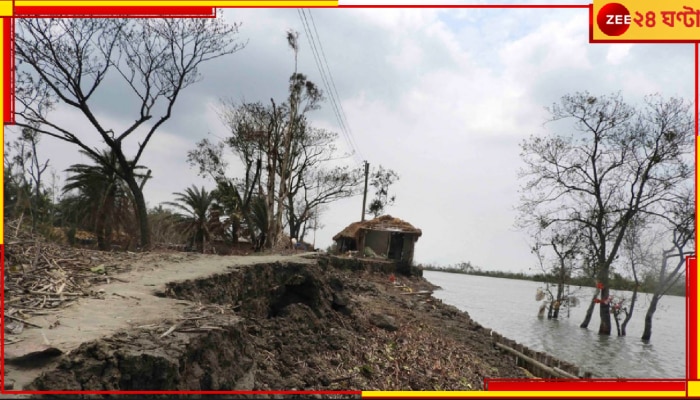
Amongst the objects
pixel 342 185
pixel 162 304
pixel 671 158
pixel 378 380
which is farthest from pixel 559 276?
pixel 162 304

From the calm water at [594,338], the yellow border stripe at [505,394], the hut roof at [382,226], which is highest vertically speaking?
the hut roof at [382,226]

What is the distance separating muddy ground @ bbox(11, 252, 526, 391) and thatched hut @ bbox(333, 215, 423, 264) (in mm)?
14262

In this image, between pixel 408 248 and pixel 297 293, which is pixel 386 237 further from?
pixel 297 293

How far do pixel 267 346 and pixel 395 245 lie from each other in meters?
23.4

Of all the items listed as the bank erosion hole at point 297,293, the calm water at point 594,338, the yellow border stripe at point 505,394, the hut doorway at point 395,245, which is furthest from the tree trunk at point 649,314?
the yellow border stripe at point 505,394

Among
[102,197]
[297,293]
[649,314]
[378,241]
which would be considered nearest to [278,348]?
[297,293]

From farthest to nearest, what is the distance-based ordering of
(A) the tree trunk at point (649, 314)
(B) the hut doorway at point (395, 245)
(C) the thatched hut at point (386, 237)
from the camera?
(B) the hut doorway at point (395, 245), (C) the thatched hut at point (386, 237), (A) the tree trunk at point (649, 314)

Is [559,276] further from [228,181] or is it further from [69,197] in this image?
[69,197]

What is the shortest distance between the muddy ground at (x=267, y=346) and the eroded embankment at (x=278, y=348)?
0.01 meters

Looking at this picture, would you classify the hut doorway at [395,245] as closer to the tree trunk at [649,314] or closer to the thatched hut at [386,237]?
the thatched hut at [386,237]

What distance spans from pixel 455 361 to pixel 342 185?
20.8m

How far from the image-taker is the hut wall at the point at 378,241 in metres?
29.1

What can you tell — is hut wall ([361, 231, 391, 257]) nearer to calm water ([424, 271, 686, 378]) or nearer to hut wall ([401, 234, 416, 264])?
hut wall ([401, 234, 416, 264])

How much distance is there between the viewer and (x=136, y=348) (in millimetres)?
3225
